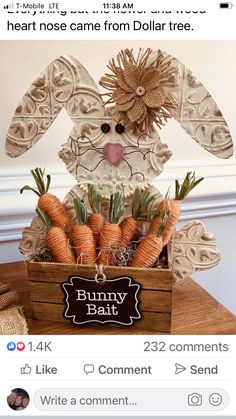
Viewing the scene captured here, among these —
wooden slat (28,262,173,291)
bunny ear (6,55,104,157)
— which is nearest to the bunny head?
bunny ear (6,55,104,157)

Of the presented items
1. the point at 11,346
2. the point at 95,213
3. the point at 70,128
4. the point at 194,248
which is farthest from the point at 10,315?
the point at 70,128

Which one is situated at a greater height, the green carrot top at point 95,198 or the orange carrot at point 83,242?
the green carrot top at point 95,198

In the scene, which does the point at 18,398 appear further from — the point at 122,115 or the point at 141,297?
the point at 122,115

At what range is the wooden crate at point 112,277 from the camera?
512mm

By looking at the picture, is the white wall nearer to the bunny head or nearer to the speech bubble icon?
the bunny head

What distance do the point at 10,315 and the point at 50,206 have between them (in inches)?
6.2

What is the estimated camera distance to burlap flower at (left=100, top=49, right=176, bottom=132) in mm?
539

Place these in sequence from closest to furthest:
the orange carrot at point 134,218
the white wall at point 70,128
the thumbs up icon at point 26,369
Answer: the thumbs up icon at point 26,369 < the orange carrot at point 134,218 < the white wall at point 70,128

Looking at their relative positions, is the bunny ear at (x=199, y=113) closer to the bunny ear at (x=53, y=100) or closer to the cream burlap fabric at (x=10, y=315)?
the bunny ear at (x=53, y=100)

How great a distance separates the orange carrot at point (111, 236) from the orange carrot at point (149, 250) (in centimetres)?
3

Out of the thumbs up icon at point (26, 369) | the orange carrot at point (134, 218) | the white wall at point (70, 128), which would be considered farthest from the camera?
the white wall at point (70, 128)

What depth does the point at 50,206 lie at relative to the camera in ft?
1.86

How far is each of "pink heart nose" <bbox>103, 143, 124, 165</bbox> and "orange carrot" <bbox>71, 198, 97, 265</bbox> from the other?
9 centimetres
